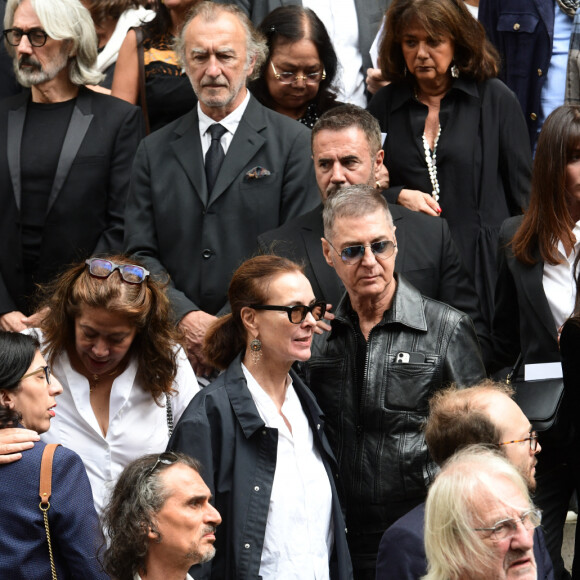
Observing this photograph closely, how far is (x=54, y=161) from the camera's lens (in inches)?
256

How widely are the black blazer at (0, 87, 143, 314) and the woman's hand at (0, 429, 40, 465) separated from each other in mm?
2193

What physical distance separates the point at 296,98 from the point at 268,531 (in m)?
2.95

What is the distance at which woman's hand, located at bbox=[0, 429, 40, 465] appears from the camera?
4246mm

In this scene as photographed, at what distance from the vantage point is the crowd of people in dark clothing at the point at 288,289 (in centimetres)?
425

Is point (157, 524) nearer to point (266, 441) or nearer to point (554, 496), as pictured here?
point (266, 441)

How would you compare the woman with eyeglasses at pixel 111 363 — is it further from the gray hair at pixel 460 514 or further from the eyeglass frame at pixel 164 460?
the gray hair at pixel 460 514

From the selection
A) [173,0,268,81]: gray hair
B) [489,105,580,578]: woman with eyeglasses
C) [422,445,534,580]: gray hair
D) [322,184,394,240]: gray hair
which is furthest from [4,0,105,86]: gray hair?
[422,445,534,580]: gray hair

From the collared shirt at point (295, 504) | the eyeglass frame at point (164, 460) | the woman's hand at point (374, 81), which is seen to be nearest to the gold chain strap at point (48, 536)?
the eyeglass frame at point (164, 460)

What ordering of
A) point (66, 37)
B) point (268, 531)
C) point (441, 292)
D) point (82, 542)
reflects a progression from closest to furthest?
point (82, 542)
point (268, 531)
point (441, 292)
point (66, 37)

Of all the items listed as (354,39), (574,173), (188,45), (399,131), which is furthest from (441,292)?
(354,39)

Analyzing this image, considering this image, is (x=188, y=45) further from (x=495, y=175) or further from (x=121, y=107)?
(x=495, y=175)

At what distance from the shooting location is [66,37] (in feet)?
21.4

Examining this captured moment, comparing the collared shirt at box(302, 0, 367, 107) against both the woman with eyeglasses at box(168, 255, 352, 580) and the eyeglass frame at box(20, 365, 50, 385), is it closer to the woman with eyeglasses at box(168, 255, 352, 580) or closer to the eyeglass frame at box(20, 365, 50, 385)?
the woman with eyeglasses at box(168, 255, 352, 580)

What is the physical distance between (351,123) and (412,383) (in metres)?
1.46
